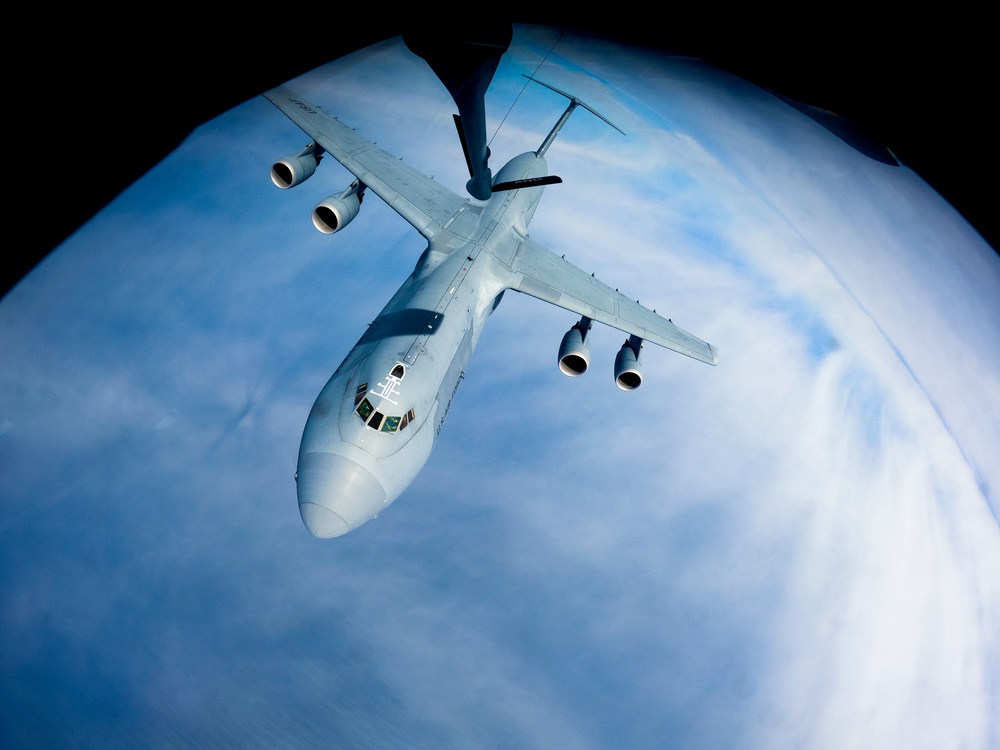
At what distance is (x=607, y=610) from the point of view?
1235 cm

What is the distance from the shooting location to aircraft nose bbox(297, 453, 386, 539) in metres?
8.62

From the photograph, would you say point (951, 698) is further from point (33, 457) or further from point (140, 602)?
point (33, 457)

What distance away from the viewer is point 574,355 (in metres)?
12.5

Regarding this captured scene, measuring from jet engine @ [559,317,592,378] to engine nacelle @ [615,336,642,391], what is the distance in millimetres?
1129

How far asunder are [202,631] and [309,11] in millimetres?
14118

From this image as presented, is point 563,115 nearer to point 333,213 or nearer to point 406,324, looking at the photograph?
point 333,213

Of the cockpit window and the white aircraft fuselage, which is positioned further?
the cockpit window

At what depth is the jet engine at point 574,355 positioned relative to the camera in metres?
12.5

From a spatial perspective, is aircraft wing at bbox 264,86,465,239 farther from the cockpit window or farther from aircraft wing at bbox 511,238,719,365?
the cockpit window

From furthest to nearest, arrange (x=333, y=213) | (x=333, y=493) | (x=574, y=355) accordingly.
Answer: (x=333, y=213) < (x=574, y=355) < (x=333, y=493)

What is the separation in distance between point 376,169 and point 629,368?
965cm

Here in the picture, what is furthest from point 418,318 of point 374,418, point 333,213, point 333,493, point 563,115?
point 563,115

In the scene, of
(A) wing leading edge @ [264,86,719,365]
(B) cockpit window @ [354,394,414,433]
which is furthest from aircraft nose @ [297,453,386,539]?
(A) wing leading edge @ [264,86,719,365]

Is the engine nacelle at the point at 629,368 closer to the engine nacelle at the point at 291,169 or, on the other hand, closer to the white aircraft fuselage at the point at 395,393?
the white aircraft fuselage at the point at 395,393
